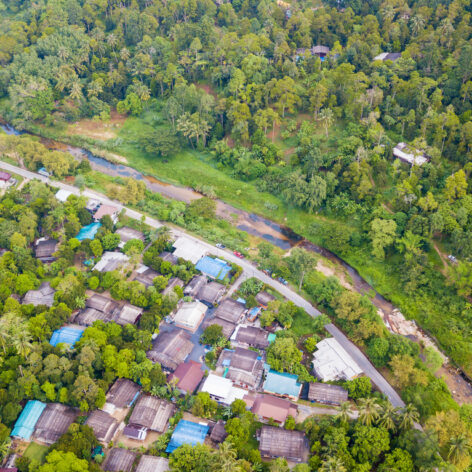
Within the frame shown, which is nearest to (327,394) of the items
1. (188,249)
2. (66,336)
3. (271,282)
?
(271,282)

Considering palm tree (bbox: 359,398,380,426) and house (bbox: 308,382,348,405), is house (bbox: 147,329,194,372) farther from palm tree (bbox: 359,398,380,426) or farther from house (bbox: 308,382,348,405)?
palm tree (bbox: 359,398,380,426)

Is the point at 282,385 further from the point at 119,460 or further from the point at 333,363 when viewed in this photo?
the point at 119,460

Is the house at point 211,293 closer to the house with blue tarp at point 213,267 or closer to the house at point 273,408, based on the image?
the house with blue tarp at point 213,267

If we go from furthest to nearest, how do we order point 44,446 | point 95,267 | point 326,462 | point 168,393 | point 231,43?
1. point 231,43
2. point 95,267
3. point 168,393
4. point 44,446
5. point 326,462

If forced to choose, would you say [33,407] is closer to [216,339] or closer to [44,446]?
[44,446]

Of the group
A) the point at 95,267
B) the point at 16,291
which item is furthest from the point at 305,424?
the point at 16,291

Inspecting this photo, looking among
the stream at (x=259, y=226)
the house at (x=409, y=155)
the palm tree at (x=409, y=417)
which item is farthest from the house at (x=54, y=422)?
the house at (x=409, y=155)
